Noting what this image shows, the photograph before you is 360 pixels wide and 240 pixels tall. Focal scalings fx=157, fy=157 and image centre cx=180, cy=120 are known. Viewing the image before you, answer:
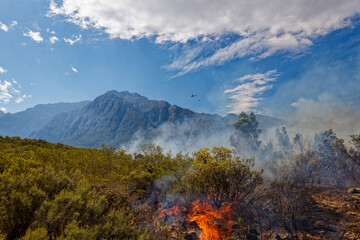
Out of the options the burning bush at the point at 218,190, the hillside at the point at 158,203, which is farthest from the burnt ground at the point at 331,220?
the burning bush at the point at 218,190

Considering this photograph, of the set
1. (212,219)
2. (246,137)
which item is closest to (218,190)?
(212,219)

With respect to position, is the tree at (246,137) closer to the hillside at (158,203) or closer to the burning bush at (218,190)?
the hillside at (158,203)

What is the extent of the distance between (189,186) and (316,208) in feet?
36.0

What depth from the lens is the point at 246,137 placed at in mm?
60531

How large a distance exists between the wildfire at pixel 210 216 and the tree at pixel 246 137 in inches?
1988

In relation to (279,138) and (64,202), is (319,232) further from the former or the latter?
(279,138)

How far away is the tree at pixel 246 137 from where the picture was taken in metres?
59.5

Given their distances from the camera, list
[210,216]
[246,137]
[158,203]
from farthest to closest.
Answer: [246,137] → [158,203] → [210,216]

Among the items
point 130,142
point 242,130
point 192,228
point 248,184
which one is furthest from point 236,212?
point 130,142

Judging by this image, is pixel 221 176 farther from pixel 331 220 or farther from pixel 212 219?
pixel 331 220

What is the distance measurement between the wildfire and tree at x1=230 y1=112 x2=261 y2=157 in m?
50.5

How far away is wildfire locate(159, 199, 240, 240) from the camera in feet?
35.4

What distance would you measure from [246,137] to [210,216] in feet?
177

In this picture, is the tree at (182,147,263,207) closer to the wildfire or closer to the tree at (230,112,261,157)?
the wildfire
